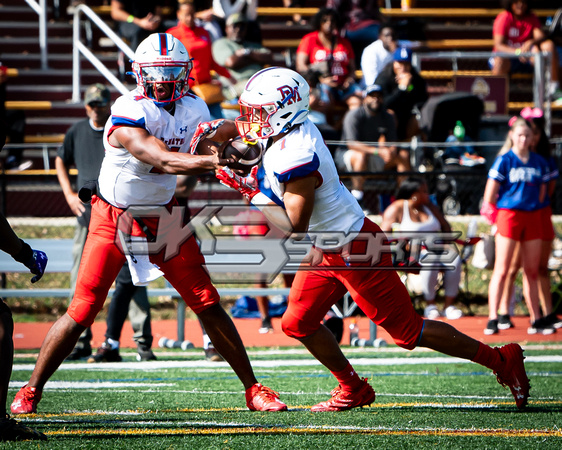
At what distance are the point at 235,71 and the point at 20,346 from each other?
5.34 m

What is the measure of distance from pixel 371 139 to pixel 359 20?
3624 mm

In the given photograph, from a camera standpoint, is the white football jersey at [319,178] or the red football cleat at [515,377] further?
the red football cleat at [515,377]

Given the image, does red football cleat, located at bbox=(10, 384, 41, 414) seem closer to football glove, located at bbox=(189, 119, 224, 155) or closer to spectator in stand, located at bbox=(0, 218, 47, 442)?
spectator in stand, located at bbox=(0, 218, 47, 442)

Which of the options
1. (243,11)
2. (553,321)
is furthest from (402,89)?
(553,321)

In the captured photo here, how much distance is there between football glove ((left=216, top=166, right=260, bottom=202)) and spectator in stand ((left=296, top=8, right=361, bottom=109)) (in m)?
7.78

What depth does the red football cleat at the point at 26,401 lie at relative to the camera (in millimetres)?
4453

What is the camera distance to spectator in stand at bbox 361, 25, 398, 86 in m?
11.9

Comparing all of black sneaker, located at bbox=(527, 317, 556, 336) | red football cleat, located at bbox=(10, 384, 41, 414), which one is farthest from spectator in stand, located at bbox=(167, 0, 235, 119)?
red football cleat, located at bbox=(10, 384, 41, 414)

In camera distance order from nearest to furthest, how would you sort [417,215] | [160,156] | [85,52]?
[160,156], [417,215], [85,52]

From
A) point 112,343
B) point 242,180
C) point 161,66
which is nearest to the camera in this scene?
point 242,180

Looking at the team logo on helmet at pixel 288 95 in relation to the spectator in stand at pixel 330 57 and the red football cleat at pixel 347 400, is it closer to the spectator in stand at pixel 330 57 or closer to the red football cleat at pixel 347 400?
the red football cleat at pixel 347 400

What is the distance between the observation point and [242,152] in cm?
426

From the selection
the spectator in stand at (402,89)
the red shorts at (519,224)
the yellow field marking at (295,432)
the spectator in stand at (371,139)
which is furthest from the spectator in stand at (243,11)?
the yellow field marking at (295,432)

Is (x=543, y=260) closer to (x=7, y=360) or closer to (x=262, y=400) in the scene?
(x=262, y=400)
